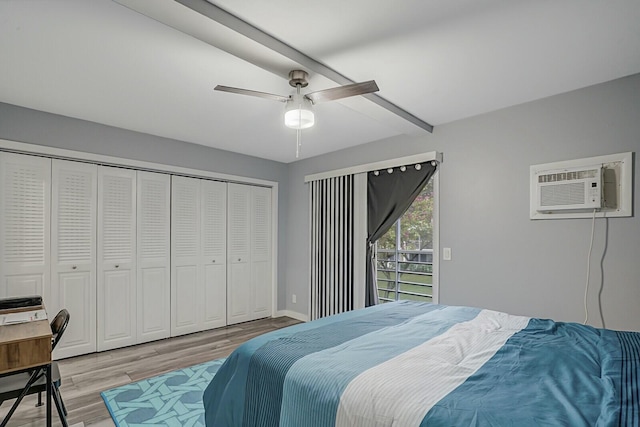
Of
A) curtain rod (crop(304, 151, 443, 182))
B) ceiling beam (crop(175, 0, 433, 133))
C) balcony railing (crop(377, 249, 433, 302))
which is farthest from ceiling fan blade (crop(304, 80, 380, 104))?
balcony railing (crop(377, 249, 433, 302))

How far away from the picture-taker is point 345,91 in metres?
2.05

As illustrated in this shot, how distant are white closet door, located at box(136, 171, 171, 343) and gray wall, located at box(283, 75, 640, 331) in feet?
9.66

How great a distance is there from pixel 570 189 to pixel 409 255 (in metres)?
1.92

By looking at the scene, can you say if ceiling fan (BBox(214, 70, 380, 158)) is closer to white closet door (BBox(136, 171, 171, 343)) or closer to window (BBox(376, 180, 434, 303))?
window (BBox(376, 180, 434, 303))

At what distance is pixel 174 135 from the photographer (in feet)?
13.0

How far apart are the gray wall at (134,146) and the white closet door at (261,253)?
0.64 ft

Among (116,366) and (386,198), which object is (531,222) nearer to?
(386,198)

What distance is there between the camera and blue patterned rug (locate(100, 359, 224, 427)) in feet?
7.54

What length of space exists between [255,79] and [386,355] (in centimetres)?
208

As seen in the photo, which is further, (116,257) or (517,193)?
(116,257)

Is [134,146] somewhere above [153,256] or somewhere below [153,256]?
above

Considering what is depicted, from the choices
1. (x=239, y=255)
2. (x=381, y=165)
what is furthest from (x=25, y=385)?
(x=381, y=165)

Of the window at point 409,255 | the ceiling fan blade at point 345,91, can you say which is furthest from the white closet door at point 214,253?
the ceiling fan blade at point 345,91

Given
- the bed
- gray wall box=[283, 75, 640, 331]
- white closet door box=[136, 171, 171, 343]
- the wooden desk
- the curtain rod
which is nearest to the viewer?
the bed
